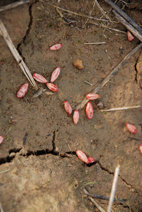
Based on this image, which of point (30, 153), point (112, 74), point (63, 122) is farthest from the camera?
point (112, 74)

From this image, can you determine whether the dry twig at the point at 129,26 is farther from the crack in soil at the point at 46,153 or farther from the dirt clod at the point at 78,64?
the crack in soil at the point at 46,153

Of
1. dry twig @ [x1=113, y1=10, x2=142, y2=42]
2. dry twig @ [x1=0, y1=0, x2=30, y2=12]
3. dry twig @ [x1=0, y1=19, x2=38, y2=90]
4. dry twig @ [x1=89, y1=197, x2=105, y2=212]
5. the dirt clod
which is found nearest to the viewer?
dry twig @ [x1=0, y1=0, x2=30, y2=12]

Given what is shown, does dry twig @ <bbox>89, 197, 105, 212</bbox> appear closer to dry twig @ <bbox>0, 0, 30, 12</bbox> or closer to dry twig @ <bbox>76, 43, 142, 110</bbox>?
dry twig @ <bbox>76, 43, 142, 110</bbox>

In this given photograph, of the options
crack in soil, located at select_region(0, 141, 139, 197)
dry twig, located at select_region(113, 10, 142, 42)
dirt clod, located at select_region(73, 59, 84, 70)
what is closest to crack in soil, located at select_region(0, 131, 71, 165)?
crack in soil, located at select_region(0, 141, 139, 197)

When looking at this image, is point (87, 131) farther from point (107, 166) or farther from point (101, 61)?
point (101, 61)

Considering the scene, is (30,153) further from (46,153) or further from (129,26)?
(129,26)

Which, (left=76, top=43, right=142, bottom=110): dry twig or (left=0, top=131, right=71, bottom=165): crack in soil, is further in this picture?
(left=76, top=43, right=142, bottom=110): dry twig

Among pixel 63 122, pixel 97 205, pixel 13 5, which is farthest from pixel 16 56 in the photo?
pixel 97 205

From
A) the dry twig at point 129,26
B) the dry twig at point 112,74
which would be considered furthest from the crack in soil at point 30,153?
the dry twig at point 129,26

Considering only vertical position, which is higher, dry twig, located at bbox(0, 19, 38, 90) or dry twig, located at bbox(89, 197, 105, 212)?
dry twig, located at bbox(0, 19, 38, 90)
